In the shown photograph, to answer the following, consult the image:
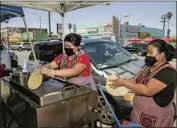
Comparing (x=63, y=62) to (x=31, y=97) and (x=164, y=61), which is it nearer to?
(x=31, y=97)

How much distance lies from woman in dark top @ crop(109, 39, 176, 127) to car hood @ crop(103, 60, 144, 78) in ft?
6.84

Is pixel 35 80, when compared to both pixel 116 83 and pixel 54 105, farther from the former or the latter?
pixel 116 83

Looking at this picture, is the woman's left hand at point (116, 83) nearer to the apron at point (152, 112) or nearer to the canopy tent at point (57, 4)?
the apron at point (152, 112)

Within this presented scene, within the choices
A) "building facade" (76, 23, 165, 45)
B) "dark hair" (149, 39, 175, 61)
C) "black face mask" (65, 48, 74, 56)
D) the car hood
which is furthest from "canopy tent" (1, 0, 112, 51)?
"building facade" (76, 23, 165, 45)

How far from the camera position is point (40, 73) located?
2.74 meters

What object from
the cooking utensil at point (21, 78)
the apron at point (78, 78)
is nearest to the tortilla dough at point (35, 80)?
the cooking utensil at point (21, 78)

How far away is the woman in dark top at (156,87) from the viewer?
6.68 feet

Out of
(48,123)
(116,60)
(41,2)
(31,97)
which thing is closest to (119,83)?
(48,123)

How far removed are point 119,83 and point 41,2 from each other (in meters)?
3.97

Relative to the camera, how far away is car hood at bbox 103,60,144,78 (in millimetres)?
4352

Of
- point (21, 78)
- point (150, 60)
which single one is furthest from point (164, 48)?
point (21, 78)

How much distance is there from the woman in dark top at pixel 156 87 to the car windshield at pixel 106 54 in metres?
2.36

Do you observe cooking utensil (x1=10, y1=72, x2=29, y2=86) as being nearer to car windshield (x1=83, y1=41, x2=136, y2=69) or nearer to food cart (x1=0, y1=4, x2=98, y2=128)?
food cart (x1=0, y1=4, x2=98, y2=128)

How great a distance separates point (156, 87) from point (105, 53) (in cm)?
311
